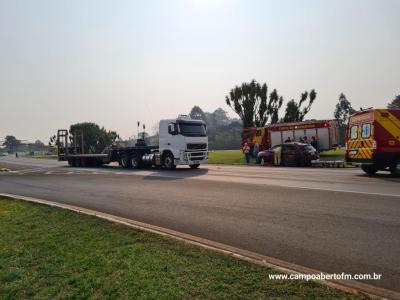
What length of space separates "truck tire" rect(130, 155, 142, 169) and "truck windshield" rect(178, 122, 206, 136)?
481 cm

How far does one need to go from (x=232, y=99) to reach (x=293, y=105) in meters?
6.39

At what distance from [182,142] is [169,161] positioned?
1614mm

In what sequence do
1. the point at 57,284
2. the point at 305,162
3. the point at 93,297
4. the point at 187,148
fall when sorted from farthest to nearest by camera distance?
the point at 305,162
the point at 187,148
the point at 57,284
the point at 93,297

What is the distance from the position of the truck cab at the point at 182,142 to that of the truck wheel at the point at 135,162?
2.70 meters

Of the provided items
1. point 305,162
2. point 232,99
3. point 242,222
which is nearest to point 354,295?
point 242,222

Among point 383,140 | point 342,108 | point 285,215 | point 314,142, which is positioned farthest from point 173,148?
point 342,108

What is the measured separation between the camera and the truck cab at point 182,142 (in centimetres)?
2202

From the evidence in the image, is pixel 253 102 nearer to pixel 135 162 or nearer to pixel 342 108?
pixel 135 162

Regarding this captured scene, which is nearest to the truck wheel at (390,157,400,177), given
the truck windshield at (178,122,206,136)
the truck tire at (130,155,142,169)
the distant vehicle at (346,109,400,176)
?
the distant vehicle at (346,109,400,176)

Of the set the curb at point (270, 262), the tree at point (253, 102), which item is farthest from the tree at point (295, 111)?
the curb at point (270, 262)

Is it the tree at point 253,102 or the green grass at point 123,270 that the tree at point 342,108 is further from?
the green grass at point 123,270

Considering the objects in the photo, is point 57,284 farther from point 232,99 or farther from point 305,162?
point 232,99

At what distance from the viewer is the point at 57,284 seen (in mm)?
4672

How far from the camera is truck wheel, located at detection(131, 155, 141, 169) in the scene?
25.5 metres
